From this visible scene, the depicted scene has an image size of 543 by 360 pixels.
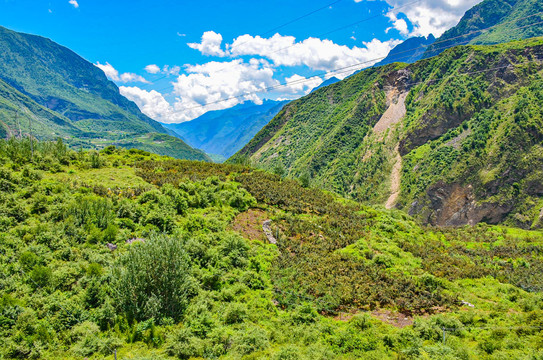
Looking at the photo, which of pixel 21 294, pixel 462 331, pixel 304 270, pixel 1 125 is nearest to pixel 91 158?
pixel 21 294

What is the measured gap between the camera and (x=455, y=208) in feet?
305

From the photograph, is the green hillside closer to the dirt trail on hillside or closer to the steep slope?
the steep slope

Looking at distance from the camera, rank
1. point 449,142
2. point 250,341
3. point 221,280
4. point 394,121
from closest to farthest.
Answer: point 250,341 → point 221,280 → point 449,142 → point 394,121

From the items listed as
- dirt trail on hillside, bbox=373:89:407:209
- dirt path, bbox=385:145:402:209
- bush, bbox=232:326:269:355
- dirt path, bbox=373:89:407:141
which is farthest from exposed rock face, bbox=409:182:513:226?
bush, bbox=232:326:269:355

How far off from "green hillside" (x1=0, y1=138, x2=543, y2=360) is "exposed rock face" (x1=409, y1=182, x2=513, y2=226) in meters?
65.5

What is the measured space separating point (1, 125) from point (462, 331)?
26975cm

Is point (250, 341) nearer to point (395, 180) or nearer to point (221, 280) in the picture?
point (221, 280)

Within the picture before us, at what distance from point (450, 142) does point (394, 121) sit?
112ft

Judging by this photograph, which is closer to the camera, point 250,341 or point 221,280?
point 250,341

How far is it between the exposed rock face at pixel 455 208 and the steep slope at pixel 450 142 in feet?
0.95

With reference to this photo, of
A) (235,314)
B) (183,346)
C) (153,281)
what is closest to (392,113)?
(235,314)

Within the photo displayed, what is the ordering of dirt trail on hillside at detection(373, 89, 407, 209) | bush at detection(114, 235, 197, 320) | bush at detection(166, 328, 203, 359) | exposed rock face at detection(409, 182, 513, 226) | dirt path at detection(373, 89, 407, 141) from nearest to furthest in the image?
bush at detection(166, 328, 203, 359), bush at detection(114, 235, 197, 320), exposed rock face at detection(409, 182, 513, 226), dirt trail on hillside at detection(373, 89, 407, 209), dirt path at detection(373, 89, 407, 141)

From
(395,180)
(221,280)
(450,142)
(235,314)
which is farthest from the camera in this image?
(395,180)

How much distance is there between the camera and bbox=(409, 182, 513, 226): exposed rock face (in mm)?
86312
